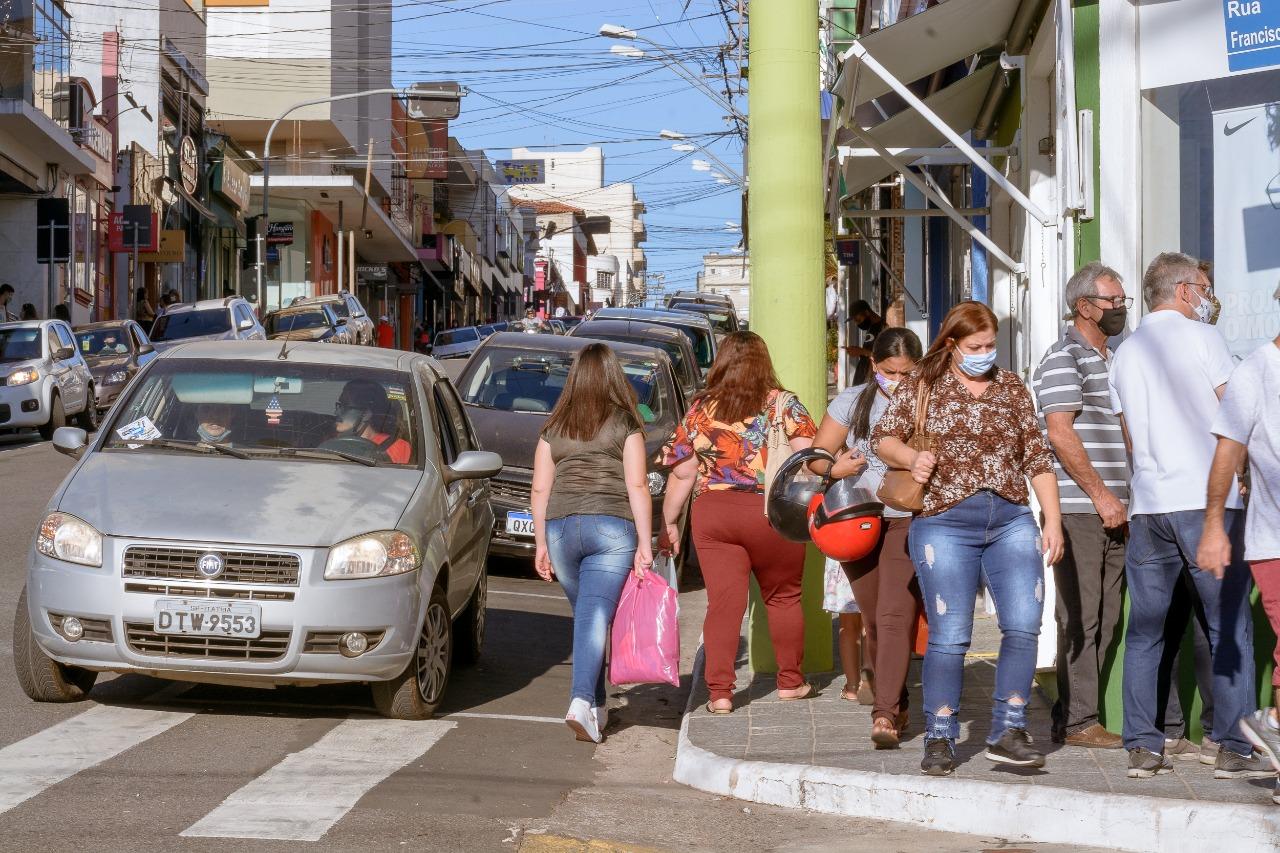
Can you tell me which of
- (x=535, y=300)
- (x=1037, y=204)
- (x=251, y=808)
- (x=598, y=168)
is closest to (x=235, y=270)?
(x=1037, y=204)

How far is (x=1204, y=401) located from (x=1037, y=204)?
491 centimetres

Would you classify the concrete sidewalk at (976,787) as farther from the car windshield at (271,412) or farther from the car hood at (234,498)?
the car windshield at (271,412)

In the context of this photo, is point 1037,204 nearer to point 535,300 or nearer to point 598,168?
point 535,300

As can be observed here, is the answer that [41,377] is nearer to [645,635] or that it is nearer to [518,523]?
[518,523]

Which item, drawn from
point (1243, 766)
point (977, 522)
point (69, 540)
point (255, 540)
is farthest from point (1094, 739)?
point (69, 540)

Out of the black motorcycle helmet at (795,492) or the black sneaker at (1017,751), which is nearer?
the black sneaker at (1017,751)

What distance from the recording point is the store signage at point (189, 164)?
51.5 metres

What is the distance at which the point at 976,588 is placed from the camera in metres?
6.77

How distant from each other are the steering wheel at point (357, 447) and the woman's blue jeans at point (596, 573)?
3.89 ft

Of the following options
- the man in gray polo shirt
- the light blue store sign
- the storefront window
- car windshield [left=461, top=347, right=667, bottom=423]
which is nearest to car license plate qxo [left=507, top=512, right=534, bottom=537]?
car windshield [left=461, top=347, right=667, bottom=423]

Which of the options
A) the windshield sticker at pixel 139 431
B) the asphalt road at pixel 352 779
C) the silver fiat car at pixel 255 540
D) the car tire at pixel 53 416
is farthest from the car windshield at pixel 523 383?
the car tire at pixel 53 416

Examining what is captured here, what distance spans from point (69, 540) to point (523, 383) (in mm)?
7440

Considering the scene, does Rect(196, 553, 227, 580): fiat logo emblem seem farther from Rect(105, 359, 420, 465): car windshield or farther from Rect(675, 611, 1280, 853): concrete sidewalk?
Rect(675, 611, 1280, 853): concrete sidewalk

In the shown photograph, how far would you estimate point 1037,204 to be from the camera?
1145 cm
